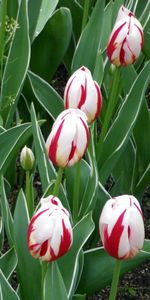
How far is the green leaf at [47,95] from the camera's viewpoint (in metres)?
1.74

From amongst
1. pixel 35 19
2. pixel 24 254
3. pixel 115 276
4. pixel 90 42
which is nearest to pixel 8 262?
pixel 24 254

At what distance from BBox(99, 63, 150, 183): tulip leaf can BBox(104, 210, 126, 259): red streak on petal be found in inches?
24.2

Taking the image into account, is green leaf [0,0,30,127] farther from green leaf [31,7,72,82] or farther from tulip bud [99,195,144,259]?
tulip bud [99,195,144,259]

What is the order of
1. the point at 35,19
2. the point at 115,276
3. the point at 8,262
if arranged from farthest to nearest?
1. the point at 35,19
2. the point at 8,262
3. the point at 115,276

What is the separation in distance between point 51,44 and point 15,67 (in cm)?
26

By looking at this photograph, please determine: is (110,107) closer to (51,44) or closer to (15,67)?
(15,67)

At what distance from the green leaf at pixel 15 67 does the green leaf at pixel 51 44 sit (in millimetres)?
203

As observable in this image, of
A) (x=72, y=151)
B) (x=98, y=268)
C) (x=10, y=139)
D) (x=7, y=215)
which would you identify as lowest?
(x=98, y=268)

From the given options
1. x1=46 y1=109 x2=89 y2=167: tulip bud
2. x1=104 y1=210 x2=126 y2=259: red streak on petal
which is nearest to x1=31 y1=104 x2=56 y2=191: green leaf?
x1=46 y1=109 x2=89 y2=167: tulip bud

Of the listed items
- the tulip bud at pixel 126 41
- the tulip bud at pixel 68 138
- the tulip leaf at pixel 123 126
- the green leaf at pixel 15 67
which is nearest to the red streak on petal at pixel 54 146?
the tulip bud at pixel 68 138

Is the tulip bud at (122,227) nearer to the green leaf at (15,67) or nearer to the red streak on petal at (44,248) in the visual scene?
the red streak on petal at (44,248)

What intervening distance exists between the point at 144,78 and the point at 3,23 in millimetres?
331

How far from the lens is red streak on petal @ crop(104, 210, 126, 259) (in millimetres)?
961

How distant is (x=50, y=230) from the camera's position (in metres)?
0.96
